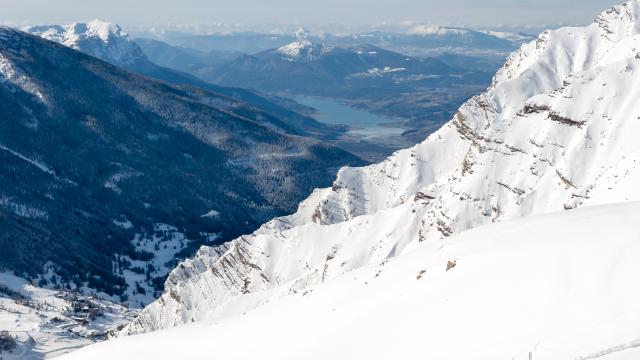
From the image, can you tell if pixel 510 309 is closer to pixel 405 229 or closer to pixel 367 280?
pixel 367 280

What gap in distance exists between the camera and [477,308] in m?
32.4

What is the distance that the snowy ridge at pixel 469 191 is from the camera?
355 ft

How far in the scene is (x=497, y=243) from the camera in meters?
39.8

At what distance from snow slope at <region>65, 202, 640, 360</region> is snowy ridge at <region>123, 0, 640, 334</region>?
160 ft

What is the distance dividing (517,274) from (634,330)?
7838mm

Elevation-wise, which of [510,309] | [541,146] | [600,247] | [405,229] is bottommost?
[405,229]

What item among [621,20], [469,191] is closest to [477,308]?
[469,191]

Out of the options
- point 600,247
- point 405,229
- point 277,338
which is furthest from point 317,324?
→ point 405,229

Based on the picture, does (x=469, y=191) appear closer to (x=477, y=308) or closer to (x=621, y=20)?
(x=477, y=308)

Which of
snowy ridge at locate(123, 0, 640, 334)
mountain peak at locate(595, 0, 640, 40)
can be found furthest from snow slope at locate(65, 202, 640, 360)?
mountain peak at locate(595, 0, 640, 40)

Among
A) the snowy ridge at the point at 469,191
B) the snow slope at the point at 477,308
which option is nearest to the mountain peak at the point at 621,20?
the snowy ridge at the point at 469,191

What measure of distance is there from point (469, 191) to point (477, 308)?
8783 cm

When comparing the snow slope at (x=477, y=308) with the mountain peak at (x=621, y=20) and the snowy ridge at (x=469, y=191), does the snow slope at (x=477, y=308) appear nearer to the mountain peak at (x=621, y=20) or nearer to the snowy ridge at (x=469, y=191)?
the snowy ridge at (x=469, y=191)

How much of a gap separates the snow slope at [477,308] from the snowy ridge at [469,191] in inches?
1918
